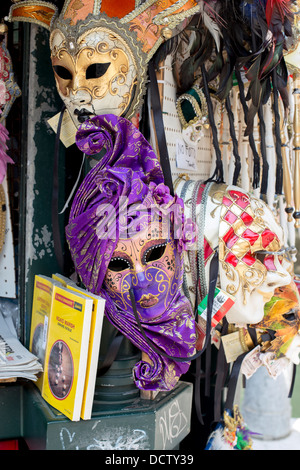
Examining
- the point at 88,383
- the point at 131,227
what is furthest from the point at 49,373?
the point at 131,227

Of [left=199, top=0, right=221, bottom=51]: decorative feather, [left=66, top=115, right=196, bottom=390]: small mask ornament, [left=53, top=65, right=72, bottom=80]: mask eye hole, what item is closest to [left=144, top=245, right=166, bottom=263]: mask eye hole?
[left=66, top=115, right=196, bottom=390]: small mask ornament

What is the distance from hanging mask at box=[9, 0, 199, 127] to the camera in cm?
127

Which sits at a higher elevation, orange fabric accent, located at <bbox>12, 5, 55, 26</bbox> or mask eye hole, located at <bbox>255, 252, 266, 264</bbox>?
orange fabric accent, located at <bbox>12, 5, 55, 26</bbox>

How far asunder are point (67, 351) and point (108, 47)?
0.79 m

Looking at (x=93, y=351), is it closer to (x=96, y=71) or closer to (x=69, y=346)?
(x=69, y=346)

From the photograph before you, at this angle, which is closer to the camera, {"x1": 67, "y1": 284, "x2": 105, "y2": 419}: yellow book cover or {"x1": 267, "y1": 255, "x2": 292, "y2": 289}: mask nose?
{"x1": 67, "y1": 284, "x2": 105, "y2": 419}: yellow book cover

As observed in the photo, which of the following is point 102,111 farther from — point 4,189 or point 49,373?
point 49,373

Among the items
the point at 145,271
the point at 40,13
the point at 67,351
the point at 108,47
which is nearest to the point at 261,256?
the point at 145,271

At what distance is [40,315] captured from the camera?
4.80 ft

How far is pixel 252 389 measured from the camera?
2.82 meters

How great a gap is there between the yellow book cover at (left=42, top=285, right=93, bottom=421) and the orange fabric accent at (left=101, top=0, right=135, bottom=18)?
2.39 ft

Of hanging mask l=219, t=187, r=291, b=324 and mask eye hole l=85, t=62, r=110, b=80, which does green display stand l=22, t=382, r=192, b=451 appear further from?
mask eye hole l=85, t=62, r=110, b=80

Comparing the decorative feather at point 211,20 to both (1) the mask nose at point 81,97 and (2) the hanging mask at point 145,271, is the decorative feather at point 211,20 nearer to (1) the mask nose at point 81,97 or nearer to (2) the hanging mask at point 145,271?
(1) the mask nose at point 81,97
